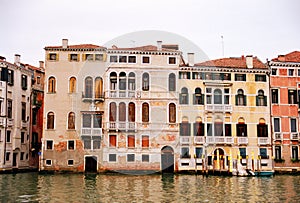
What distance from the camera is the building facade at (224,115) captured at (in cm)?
2833

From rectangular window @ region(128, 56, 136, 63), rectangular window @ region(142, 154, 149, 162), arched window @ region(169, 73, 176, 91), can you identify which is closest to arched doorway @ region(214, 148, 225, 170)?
→ rectangular window @ region(142, 154, 149, 162)

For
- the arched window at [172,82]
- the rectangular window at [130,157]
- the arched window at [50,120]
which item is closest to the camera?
the rectangular window at [130,157]

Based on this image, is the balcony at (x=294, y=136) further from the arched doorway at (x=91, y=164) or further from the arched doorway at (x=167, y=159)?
the arched doorway at (x=91, y=164)

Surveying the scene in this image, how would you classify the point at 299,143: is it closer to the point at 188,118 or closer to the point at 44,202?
the point at 188,118

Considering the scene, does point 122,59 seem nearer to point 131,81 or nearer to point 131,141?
point 131,81

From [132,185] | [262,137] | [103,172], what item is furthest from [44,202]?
[262,137]

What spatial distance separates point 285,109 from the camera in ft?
96.2

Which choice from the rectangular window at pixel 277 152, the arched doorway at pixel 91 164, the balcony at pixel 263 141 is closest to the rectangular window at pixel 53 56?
the arched doorway at pixel 91 164

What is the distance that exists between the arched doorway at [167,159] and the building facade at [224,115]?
0.66 m

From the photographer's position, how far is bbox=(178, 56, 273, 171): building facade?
2833cm

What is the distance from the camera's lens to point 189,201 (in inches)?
584

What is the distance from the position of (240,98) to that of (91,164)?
36.3 feet

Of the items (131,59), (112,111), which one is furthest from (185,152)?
(131,59)

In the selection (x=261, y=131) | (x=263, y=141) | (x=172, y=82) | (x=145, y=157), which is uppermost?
(x=172, y=82)
